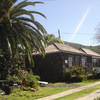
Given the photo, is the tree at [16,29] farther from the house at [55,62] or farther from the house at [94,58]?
the house at [94,58]

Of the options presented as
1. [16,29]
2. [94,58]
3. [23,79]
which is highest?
[16,29]

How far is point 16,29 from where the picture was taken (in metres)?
16.2

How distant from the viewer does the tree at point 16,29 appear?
50.0ft

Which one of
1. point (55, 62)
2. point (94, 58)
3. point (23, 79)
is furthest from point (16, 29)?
point (94, 58)

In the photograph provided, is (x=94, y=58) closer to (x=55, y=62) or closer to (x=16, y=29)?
(x=55, y=62)

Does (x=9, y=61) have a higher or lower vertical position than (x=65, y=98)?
higher

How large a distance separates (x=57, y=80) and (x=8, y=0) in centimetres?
1260

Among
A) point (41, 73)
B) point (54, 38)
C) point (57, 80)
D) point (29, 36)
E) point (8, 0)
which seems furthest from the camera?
point (54, 38)

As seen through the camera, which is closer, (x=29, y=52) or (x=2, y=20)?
(x=2, y=20)

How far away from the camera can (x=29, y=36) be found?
16.8m

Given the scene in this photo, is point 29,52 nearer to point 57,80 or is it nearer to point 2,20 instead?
point 2,20

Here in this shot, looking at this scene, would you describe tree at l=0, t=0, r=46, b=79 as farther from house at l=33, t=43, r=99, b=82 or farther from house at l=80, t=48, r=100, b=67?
house at l=80, t=48, r=100, b=67

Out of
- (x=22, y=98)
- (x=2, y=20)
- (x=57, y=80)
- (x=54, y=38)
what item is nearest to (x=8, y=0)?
(x=2, y=20)

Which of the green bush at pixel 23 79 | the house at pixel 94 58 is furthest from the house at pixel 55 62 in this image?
the green bush at pixel 23 79
